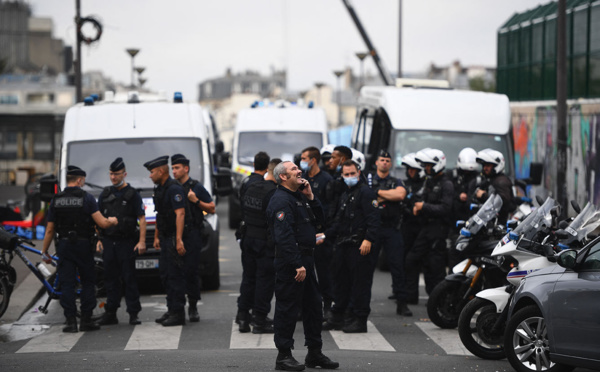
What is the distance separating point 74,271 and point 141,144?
3.48m

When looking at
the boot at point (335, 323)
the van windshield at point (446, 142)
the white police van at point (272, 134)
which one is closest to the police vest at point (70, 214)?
the boot at point (335, 323)

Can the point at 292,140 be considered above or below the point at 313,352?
above

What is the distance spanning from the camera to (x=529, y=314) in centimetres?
830

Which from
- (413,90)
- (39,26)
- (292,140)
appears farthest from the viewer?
(39,26)

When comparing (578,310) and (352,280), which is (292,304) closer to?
(578,310)

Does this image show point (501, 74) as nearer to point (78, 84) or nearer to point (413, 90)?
point (78, 84)

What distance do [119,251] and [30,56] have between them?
304 feet

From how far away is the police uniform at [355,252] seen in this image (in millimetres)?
10695

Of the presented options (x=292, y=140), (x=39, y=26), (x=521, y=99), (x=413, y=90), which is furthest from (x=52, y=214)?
(x=39, y=26)

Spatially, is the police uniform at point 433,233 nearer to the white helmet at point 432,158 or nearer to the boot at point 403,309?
the white helmet at point 432,158

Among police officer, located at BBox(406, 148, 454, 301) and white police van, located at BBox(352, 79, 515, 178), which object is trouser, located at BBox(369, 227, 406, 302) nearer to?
police officer, located at BBox(406, 148, 454, 301)

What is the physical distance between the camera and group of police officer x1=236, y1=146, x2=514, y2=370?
344 inches

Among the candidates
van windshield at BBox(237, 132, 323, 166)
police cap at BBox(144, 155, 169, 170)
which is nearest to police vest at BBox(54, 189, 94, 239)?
police cap at BBox(144, 155, 169, 170)

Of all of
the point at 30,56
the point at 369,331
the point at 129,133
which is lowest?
the point at 369,331
